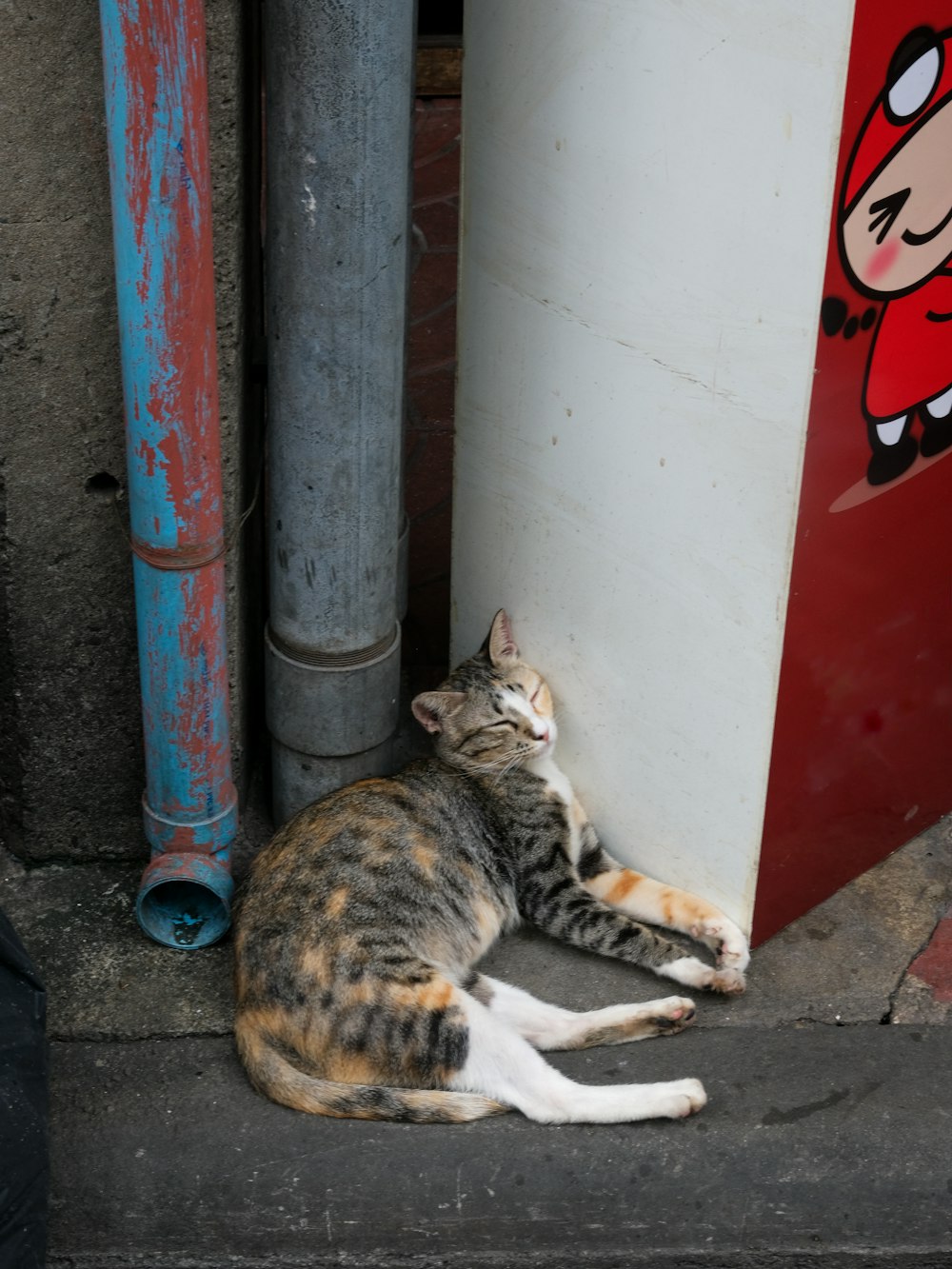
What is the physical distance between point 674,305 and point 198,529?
1.09m

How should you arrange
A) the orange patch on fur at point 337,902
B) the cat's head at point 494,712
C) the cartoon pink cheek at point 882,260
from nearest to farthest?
the cartoon pink cheek at point 882,260 < the orange patch on fur at point 337,902 < the cat's head at point 494,712

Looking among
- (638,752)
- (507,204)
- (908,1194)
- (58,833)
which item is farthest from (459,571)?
(908,1194)

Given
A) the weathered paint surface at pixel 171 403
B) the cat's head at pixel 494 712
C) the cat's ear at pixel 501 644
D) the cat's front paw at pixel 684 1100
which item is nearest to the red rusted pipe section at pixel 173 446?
the weathered paint surface at pixel 171 403

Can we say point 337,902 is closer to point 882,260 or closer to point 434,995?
point 434,995

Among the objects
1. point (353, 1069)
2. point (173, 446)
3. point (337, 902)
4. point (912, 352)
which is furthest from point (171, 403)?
point (912, 352)

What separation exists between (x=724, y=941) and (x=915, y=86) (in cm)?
185

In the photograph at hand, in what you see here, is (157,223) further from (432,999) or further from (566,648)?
(432,999)

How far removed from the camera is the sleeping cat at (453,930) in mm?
2967

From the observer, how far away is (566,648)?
11.5ft

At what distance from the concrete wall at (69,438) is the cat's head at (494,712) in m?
0.52

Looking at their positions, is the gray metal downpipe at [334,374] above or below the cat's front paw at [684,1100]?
above

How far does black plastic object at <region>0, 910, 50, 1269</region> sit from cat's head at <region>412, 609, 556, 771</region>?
109 cm

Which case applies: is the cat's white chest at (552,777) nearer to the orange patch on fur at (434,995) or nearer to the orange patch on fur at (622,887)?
the orange patch on fur at (622,887)

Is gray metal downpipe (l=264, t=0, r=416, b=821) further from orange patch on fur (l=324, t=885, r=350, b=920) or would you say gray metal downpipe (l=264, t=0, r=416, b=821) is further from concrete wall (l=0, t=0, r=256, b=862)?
orange patch on fur (l=324, t=885, r=350, b=920)
